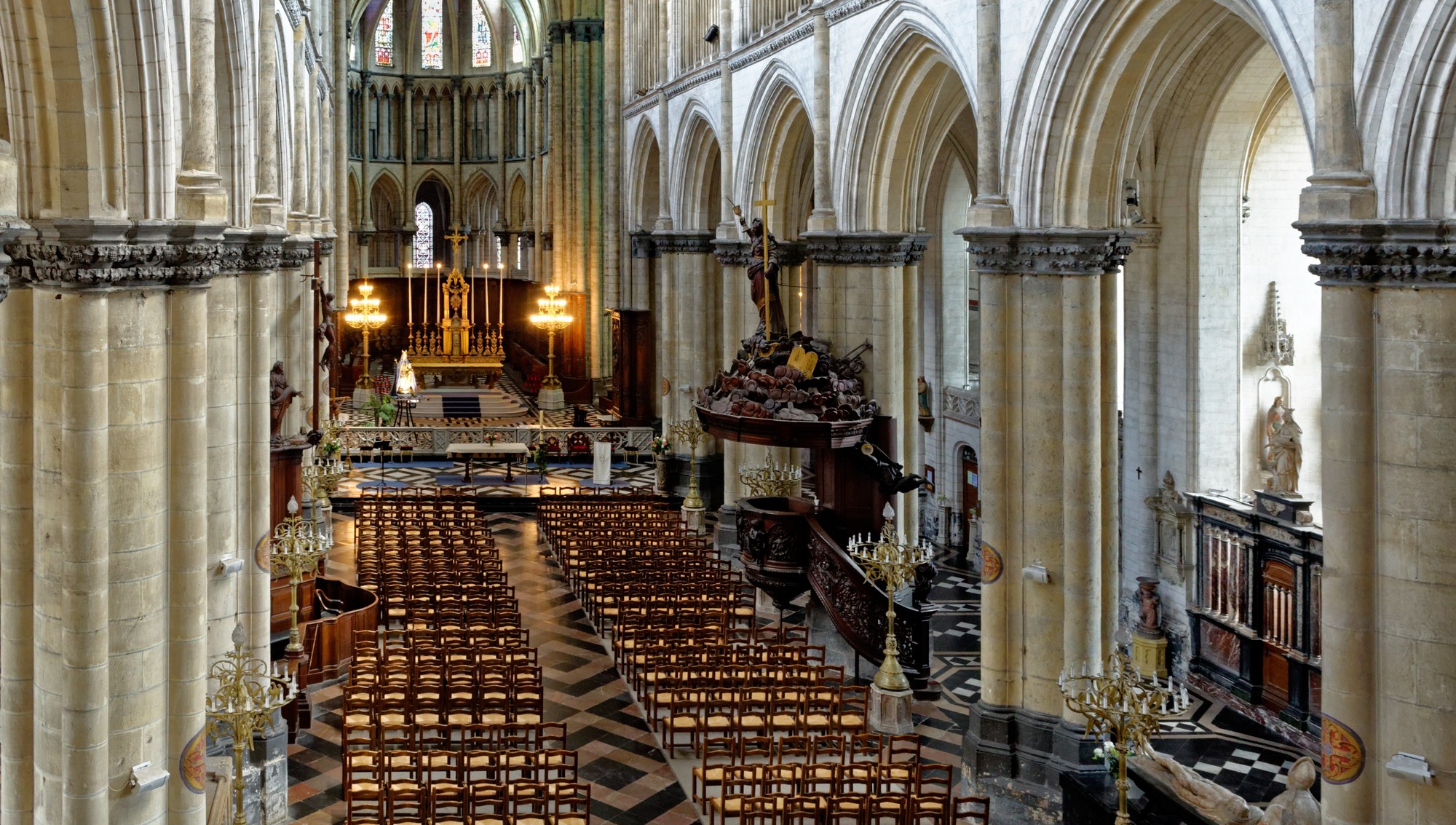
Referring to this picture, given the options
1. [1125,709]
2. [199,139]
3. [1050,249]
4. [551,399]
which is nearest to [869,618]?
[1050,249]

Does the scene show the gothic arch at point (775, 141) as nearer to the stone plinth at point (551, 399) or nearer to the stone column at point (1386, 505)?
the stone column at point (1386, 505)

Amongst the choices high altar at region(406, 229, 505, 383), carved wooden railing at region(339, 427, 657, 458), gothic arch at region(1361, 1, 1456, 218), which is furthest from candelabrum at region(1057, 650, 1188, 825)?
high altar at region(406, 229, 505, 383)

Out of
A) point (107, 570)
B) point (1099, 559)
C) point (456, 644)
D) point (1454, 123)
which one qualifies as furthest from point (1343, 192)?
point (456, 644)

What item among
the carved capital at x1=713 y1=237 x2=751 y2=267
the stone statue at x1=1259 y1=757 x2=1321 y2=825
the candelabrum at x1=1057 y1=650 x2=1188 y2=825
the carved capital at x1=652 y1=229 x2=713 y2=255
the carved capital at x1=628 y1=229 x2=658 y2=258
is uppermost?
the carved capital at x1=628 y1=229 x2=658 y2=258

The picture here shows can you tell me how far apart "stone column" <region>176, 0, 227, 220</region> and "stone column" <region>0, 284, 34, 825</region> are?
4.90 feet

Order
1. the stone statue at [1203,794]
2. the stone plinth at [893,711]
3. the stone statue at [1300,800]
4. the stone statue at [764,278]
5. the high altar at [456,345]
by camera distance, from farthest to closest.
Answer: the high altar at [456,345], the stone statue at [764,278], the stone plinth at [893,711], the stone statue at [1203,794], the stone statue at [1300,800]

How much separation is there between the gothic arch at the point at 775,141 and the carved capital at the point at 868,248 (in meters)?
3.34

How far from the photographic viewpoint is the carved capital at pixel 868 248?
1980 cm

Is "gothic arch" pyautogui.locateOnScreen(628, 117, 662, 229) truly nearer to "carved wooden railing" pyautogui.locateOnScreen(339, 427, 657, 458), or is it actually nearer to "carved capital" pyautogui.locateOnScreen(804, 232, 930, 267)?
"carved wooden railing" pyautogui.locateOnScreen(339, 427, 657, 458)

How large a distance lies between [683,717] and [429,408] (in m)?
26.5

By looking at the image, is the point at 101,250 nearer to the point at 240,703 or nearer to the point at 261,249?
the point at 240,703

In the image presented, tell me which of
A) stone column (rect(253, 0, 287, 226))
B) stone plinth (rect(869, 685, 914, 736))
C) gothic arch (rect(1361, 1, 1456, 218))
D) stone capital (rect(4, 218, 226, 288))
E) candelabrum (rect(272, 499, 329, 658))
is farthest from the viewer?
stone plinth (rect(869, 685, 914, 736))

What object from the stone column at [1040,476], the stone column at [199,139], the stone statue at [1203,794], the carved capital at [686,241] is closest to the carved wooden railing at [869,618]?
the stone column at [1040,476]

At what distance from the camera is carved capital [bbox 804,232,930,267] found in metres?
19.8
